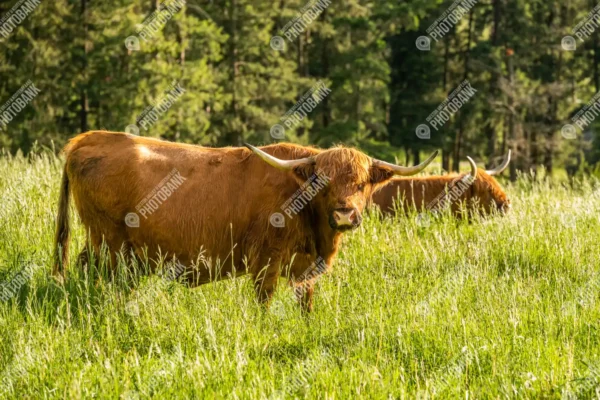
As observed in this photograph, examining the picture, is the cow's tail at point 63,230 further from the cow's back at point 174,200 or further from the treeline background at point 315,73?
the treeline background at point 315,73

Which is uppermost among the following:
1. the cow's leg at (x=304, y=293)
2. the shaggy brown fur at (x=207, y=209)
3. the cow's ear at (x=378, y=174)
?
the cow's ear at (x=378, y=174)

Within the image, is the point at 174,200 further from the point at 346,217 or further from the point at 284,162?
the point at 346,217

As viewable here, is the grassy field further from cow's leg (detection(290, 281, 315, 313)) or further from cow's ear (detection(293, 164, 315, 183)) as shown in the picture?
cow's ear (detection(293, 164, 315, 183))

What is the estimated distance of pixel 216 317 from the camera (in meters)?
4.47

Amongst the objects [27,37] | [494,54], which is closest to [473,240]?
[27,37]

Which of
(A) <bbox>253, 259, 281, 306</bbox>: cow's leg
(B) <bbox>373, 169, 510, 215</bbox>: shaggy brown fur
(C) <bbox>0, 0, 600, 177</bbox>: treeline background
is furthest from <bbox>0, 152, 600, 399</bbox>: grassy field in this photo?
(C) <bbox>0, 0, 600, 177</bbox>: treeline background

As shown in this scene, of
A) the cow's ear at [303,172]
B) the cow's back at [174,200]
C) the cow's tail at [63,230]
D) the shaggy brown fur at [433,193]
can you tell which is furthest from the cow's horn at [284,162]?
the shaggy brown fur at [433,193]

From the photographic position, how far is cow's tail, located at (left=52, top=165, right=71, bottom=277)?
568 centimetres

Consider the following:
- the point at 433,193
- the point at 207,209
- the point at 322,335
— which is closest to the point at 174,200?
the point at 207,209

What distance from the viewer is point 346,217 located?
4.95 m

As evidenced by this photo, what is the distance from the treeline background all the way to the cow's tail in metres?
17.1

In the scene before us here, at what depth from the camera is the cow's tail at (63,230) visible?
5676mm

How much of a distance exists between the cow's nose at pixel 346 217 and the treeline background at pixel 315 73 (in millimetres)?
18842

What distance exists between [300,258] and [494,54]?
105 feet
